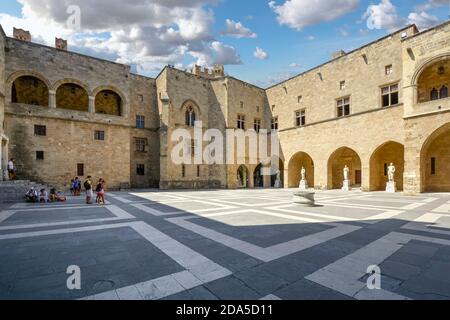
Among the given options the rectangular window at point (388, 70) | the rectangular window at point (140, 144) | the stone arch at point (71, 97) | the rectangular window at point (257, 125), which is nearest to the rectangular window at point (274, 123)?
the rectangular window at point (257, 125)

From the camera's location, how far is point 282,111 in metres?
27.7

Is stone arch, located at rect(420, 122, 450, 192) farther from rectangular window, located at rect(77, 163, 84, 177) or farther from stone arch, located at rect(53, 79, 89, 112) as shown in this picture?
stone arch, located at rect(53, 79, 89, 112)

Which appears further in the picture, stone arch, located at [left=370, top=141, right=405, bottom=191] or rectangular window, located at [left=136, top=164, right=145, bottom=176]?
rectangular window, located at [left=136, top=164, right=145, bottom=176]

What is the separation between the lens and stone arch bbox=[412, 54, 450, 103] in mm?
15945

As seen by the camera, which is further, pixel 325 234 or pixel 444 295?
pixel 325 234

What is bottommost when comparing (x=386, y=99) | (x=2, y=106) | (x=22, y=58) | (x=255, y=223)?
(x=255, y=223)

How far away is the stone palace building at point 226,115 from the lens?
1634 centimetres

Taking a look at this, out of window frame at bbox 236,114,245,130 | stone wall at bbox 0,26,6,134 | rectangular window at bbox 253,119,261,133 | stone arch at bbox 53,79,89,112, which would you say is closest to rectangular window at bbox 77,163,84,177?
stone wall at bbox 0,26,6,134

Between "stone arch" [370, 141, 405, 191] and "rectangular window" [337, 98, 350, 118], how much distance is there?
4.44 meters

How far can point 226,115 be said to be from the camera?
2648cm
